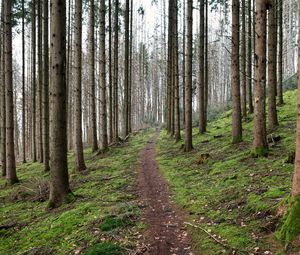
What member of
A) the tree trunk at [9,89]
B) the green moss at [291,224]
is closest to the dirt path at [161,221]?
the green moss at [291,224]

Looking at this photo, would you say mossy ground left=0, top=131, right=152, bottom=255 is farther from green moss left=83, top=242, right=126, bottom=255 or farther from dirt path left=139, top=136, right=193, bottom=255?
dirt path left=139, top=136, right=193, bottom=255

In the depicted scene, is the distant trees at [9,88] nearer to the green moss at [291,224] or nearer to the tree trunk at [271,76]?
the tree trunk at [271,76]

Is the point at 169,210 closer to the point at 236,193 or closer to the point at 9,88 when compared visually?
the point at 236,193

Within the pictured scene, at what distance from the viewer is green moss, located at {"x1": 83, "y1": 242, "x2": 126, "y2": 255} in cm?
553

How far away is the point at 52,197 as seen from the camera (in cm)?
908

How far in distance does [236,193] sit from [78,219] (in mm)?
3580

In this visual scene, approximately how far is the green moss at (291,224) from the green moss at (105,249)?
2510 millimetres

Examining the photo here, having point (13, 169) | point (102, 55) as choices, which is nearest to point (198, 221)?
point (13, 169)

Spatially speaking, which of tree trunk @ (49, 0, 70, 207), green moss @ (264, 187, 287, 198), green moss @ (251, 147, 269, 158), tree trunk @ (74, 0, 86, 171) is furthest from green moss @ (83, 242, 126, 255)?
tree trunk @ (74, 0, 86, 171)

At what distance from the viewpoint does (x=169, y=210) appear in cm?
770

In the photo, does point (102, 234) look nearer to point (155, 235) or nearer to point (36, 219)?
point (155, 235)

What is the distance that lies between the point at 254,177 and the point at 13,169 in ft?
34.1

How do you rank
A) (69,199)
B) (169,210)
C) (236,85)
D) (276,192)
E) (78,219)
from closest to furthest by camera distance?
(276,192), (78,219), (169,210), (69,199), (236,85)

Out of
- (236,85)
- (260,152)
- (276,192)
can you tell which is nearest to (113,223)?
(276,192)
